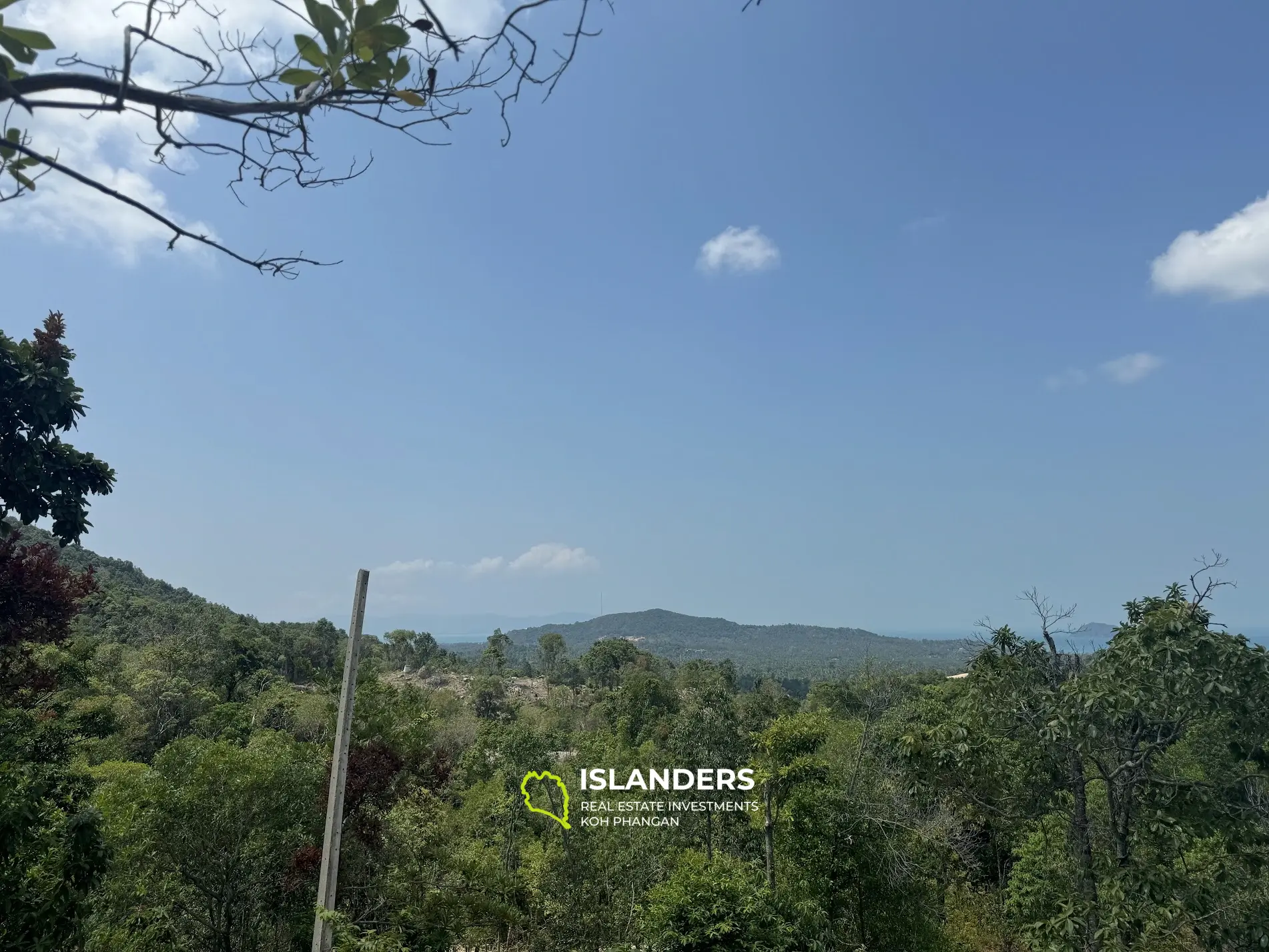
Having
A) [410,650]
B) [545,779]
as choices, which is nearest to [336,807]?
[545,779]

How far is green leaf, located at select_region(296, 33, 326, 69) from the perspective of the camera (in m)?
1.09

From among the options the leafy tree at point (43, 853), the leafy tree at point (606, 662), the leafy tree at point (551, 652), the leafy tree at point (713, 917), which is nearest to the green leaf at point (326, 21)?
the leafy tree at point (43, 853)

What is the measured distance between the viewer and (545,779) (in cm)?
1241

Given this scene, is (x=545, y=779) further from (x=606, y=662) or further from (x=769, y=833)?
(x=606, y=662)

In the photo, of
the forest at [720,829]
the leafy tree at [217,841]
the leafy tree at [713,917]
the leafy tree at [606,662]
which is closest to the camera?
the forest at [720,829]

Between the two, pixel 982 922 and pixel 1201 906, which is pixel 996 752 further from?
pixel 982 922

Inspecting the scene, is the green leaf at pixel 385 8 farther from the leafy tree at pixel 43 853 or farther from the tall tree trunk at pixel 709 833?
the tall tree trunk at pixel 709 833

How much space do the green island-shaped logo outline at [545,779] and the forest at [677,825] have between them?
0.16 meters

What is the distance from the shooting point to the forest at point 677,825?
213 inches

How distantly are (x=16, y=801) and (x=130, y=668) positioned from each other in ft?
80.7

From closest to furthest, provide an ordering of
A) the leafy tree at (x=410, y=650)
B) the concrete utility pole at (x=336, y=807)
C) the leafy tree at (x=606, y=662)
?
the concrete utility pole at (x=336, y=807), the leafy tree at (x=606, y=662), the leafy tree at (x=410, y=650)

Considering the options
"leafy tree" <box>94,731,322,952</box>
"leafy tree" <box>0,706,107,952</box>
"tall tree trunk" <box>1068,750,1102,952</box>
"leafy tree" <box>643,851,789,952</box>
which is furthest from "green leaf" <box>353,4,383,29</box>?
"leafy tree" <box>94,731,322,952</box>

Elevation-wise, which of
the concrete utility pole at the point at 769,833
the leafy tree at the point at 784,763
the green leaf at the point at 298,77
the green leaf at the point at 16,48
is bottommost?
the concrete utility pole at the point at 769,833

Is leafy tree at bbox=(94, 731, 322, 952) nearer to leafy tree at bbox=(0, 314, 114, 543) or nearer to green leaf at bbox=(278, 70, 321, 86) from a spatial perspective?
leafy tree at bbox=(0, 314, 114, 543)
